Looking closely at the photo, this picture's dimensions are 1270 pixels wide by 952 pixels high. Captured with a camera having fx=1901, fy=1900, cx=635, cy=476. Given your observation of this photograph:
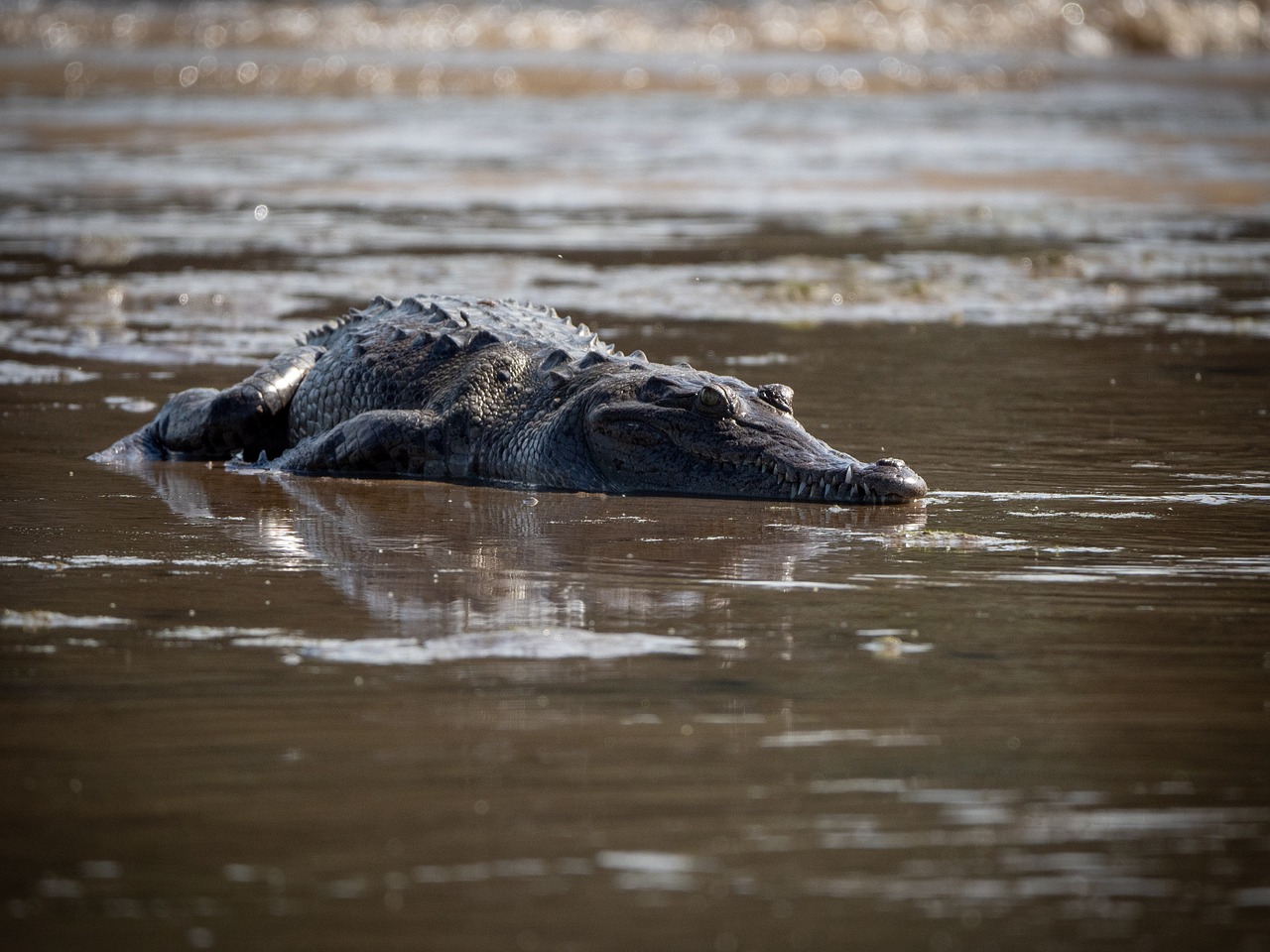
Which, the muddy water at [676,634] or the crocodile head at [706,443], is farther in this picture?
the crocodile head at [706,443]

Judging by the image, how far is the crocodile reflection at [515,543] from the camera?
523 cm

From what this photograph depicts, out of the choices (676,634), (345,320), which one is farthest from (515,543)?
(345,320)

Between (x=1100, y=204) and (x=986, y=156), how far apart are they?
17.2 ft

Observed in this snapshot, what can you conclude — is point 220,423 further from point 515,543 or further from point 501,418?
point 515,543

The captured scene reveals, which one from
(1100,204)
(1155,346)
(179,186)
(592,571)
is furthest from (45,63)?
(592,571)

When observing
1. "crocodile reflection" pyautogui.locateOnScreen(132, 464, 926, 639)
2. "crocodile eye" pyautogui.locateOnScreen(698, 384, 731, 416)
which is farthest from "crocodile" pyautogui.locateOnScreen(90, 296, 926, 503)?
"crocodile reflection" pyautogui.locateOnScreen(132, 464, 926, 639)

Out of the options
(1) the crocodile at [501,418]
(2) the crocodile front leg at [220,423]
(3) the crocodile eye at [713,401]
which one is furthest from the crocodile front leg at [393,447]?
(3) the crocodile eye at [713,401]

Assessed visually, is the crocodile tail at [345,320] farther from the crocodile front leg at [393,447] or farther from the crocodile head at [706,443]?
the crocodile head at [706,443]

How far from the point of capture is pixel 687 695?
4.37m

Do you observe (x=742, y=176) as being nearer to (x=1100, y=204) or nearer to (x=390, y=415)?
(x=1100, y=204)

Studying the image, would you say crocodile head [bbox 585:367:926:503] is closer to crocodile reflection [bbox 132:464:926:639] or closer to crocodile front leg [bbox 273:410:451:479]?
crocodile reflection [bbox 132:464:926:639]

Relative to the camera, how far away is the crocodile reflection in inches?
206

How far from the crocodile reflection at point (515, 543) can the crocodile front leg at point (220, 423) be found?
9.9 inches

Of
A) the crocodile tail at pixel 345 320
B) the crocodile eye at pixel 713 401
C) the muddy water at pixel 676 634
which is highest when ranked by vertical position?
the crocodile tail at pixel 345 320
